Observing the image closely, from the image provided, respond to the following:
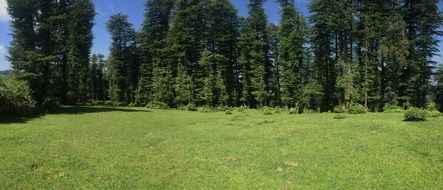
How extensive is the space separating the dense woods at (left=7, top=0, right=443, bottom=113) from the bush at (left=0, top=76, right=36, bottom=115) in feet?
10.6

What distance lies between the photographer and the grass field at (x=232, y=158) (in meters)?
13.7

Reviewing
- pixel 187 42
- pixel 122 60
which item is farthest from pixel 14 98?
pixel 122 60

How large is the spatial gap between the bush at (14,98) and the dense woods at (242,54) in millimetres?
3245

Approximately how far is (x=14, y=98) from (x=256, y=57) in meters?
35.2

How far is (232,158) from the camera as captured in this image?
686 inches

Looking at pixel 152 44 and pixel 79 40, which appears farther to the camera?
pixel 152 44

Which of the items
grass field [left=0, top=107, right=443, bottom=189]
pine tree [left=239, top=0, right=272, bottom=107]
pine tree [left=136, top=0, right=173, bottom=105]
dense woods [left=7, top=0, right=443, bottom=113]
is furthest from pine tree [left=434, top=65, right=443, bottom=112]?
pine tree [left=136, top=0, right=173, bottom=105]

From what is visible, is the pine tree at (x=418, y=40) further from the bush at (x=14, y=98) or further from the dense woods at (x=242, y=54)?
the bush at (x=14, y=98)

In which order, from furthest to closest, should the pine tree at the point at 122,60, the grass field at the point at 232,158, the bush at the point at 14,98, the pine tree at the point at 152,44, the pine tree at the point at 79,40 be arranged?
1. the pine tree at the point at 122,60
2. the pine tree at the point at 152,44
3. the pine tree at the point at 79,40
4. the bush at the point at 14,98
5. the grass field at the point at 232,158

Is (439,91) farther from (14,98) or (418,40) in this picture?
(14,98)

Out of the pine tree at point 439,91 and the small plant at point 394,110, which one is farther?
the pine tree at point 439,91

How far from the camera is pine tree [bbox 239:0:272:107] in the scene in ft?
185

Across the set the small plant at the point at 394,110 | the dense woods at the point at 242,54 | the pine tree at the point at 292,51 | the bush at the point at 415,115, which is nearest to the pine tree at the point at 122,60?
the dense woods at the point at 242,54

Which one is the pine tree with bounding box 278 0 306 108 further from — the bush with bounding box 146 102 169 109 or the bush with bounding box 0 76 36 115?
the bush with bounding box 0 76 36 115
